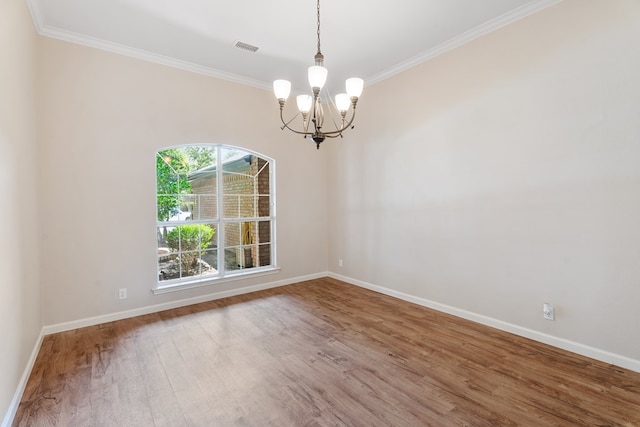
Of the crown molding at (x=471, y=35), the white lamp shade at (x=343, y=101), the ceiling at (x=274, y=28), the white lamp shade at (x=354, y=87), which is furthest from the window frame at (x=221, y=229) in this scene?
the white lamp shade at (x=354, y=87)

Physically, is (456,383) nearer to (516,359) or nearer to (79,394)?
(516,359)

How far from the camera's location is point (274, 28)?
124 inches

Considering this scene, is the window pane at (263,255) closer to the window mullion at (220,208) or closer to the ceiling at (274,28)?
the window mullion at (220,208)

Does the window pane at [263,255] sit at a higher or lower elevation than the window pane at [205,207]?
lower

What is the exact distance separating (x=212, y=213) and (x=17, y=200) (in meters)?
2.17

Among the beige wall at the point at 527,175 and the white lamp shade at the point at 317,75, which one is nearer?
the white lamp shade at the point at 317,75

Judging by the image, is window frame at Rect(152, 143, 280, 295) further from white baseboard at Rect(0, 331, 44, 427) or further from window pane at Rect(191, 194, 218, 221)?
white baseboard at Rect(0, 331, 44, 427)

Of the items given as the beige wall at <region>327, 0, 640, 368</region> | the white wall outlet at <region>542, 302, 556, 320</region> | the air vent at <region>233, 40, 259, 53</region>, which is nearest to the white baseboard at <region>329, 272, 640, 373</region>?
the beige wall at <region>327, 0, 640, 368</region>

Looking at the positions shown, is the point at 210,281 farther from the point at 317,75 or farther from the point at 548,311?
the point at 548,311

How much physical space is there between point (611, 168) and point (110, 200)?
16.1 ft

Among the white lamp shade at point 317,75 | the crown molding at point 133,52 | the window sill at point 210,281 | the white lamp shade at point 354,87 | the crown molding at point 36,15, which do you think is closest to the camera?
the white lamp shade at point 317,75

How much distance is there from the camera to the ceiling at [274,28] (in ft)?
9.15

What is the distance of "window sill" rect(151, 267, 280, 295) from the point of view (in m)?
3.83

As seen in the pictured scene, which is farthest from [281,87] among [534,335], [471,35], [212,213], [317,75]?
[534,335]
